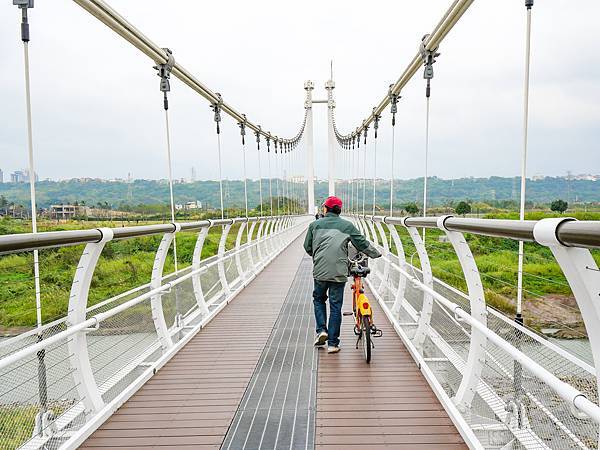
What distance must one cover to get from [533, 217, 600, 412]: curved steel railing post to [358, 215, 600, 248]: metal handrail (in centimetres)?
3

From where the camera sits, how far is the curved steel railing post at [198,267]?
488 cm

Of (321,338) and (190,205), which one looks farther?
(190,205)

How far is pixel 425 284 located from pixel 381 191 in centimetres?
973

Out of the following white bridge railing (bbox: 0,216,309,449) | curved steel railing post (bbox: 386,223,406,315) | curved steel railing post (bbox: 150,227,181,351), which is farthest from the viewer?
curved steel railing post (bbox: 386,223,406,315)

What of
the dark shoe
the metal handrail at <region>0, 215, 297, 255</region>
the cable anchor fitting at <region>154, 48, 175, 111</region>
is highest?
the cable anchor fitting at <region>154, 48, 175, 111</region>

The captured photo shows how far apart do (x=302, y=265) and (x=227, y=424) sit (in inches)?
324

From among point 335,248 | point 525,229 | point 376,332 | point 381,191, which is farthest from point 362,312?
point 381,191

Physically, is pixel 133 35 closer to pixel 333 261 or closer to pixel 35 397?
pixel 333 261

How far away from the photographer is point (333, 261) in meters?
4.08

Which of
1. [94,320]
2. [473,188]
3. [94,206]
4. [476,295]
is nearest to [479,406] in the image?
[476,295]

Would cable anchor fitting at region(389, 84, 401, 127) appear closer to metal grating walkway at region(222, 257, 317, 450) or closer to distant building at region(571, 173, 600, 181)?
distant building at region(571, 173, 600, 181)

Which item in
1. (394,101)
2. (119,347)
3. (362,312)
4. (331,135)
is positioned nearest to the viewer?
(119,347)

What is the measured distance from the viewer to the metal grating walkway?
2543 mm

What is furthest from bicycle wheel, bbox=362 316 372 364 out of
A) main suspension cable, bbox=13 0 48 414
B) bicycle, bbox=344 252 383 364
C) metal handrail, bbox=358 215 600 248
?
main suspension cable, bbox=13 0 48 414
